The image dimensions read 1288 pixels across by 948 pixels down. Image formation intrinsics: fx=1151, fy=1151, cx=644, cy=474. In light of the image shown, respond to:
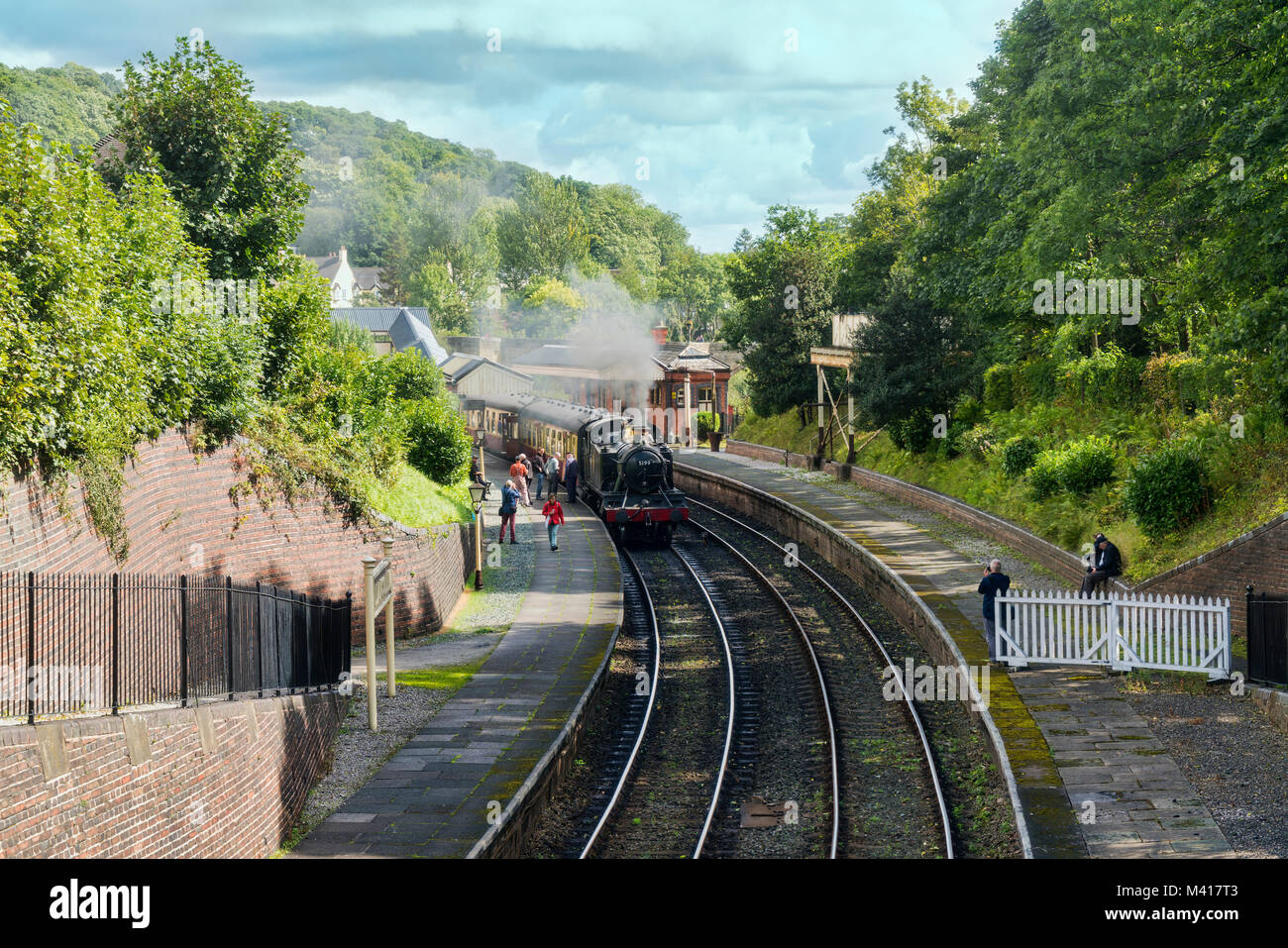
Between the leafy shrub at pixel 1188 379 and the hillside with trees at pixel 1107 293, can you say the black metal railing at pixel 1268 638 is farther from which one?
the leafy shrub at pixel 1188 379

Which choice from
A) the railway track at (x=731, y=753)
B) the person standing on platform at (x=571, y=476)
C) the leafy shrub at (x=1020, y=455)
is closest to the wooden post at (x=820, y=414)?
the person standing on platform at (x=571, y=476)

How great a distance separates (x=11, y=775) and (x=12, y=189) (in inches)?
236

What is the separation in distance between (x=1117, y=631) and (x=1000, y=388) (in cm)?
1731

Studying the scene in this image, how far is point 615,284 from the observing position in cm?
10144

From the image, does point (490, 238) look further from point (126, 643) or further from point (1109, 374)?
point (126, 643)

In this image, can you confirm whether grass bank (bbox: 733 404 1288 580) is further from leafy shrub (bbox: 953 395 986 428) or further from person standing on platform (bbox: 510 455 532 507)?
person standing on platform (bbox: 510 455 532 507)

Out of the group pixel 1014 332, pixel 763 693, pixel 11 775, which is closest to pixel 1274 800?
pixel 763 693

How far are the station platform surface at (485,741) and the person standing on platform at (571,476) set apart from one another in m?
12.5

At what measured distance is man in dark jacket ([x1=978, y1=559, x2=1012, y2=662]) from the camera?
1755 centimetres

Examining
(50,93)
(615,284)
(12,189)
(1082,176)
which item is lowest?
(12,189)

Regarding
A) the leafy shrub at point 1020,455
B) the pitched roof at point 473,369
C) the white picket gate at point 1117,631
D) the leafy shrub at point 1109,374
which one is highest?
the pitched roof at point 473,369

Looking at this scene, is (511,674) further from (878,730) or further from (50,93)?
(50,93)

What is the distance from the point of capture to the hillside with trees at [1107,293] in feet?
56.4

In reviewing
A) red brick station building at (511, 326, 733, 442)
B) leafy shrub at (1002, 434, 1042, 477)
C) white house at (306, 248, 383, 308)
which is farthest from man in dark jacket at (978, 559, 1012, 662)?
white house at (306, 248, 383, 308)
